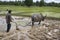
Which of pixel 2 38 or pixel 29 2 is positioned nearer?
pixel 2 38

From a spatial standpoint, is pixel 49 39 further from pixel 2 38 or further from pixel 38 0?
pixel 38 0

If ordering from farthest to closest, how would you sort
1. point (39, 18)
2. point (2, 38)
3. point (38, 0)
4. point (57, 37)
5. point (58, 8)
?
point (38, 0)
point (58, 8)
point (39, 18)
point (57, 37)
point (2, 38)

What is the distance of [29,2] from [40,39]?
2228cm

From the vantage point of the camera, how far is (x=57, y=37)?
12.3 meters

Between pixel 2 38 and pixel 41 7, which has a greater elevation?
pixel 2 38

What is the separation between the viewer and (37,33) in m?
12.6

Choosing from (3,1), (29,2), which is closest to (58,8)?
(29,2)

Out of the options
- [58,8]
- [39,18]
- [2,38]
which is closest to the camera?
[2,38]

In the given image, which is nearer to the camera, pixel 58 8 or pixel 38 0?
pixel 58 8

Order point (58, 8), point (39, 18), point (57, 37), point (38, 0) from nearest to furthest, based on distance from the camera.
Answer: point (57, 37), point (39, 18), point (58, 8), point (38, 0)

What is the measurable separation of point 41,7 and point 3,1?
24.2 ft

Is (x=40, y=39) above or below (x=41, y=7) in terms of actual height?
above

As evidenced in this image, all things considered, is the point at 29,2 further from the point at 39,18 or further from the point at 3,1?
the point at 39,18

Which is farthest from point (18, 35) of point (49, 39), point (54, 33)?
point (54, 33)
